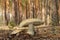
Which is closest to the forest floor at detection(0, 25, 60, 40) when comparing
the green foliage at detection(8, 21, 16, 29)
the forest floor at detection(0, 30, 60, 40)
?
the forest floor at detection(0, 30, 60, 40)

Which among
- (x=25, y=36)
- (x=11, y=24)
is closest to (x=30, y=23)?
(x=25, y=36)

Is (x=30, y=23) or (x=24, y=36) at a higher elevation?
(x=30, y=23)

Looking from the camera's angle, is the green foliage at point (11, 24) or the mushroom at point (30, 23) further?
the green foliage at point (11, 24)

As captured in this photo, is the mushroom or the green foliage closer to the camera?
the mushroom

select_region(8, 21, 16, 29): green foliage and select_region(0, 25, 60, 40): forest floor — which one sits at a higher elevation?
select_region(8, 21, 16, 29): green foliage

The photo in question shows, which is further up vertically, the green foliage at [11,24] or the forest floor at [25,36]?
the green foliage at [11,24]

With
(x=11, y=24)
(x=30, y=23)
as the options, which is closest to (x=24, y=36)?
(x=30, y=23)

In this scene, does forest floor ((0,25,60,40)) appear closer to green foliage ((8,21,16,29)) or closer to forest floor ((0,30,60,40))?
forest floor ((0,30,60,40))

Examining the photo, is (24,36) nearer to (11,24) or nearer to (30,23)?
(30,23)

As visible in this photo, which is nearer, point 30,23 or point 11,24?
point 30,23

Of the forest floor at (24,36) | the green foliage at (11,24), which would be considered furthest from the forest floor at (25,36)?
the green foliage at (11,24)

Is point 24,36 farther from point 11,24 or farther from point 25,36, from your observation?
point 11,24

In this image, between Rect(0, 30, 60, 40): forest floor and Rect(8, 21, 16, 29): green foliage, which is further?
Rect(8, 21, 16, 29): green foliage

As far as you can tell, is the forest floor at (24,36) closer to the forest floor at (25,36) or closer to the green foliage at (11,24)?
the forest floor at (25,36)
